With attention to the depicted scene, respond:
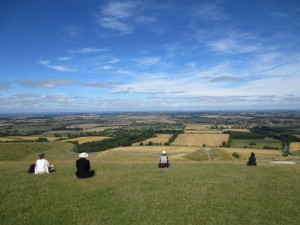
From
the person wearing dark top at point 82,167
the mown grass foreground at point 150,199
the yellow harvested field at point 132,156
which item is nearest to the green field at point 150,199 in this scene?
the mown grass foreground at point 150,199

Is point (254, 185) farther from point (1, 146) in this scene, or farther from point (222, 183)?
point (1, 146)

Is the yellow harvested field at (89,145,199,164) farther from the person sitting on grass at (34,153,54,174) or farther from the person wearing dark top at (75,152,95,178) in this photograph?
the person wearing dark top at (75,152,95,178)

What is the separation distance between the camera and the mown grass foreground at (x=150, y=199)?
41.6ft

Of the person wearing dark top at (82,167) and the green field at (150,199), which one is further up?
the person wearing dark top at (82,167)

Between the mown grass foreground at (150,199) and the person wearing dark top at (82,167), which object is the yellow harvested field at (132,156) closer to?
the person wearing dark top at (82,167)

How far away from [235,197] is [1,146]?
240 feet

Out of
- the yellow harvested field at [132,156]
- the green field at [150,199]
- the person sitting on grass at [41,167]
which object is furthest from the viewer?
the yellow harvested field at [132,156]

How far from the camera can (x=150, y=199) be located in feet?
51.0

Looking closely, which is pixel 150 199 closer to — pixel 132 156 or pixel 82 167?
pixel 82 167

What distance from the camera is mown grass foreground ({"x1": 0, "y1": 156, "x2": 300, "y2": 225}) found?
1269 centimetres

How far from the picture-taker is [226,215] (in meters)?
13.2

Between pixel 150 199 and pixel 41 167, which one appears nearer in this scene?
pixel 150 199

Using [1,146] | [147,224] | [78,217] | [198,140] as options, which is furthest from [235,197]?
[198,140]

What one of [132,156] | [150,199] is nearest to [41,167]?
[150,199]
